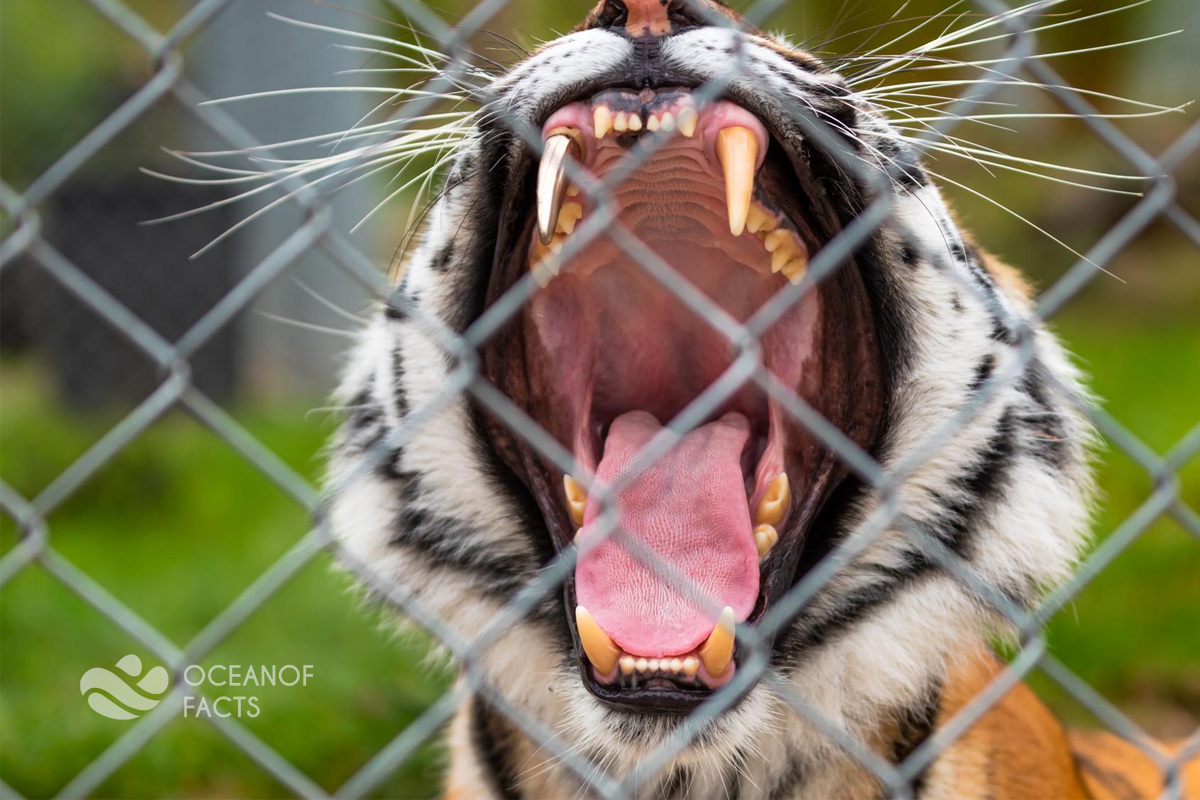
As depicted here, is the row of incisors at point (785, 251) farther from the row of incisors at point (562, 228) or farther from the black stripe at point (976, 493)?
the black stripe at point (976, 493)

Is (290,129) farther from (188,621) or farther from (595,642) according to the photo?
(595,642)

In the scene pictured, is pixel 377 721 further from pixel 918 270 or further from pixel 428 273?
pixel 918 270

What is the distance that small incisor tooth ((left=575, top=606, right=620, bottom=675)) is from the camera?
4.76 feet

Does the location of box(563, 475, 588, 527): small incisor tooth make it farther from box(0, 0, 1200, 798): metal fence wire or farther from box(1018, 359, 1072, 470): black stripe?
box(1018, 359, 1072, 470): black stripe

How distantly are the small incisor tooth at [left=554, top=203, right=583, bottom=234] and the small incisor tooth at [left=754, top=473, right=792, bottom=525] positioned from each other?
1.51 ft

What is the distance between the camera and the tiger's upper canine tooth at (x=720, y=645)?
4.64 ft

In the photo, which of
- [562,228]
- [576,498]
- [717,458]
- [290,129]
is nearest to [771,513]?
[717,458]

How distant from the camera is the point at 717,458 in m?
1.76

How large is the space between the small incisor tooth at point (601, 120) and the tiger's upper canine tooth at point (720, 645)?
1.88 ft

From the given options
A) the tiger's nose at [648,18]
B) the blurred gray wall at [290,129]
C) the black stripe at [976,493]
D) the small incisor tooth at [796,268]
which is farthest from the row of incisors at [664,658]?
the blurred gray wall at [290,129]

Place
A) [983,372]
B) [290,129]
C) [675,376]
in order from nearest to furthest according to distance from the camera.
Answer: [983,372] → [675,376] → [290,129]

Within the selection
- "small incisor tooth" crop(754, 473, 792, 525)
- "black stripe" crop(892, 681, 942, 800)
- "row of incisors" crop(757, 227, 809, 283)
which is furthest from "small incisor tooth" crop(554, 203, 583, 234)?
"black stripe" crop(892, 681, 942, 800)

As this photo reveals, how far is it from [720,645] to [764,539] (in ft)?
0.86

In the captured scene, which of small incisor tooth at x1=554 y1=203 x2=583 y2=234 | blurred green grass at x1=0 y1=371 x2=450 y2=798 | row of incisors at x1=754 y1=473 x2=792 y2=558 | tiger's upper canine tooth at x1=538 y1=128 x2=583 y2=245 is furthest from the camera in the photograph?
blurred green grass at x1=0 y1=371 x2=450 y2=798
